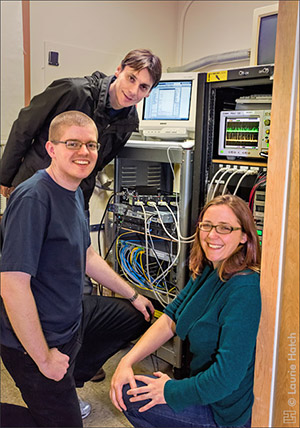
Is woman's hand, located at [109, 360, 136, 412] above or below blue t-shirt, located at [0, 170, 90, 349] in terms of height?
below

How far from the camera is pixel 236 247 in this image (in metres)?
1.27

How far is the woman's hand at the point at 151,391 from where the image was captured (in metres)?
1.27

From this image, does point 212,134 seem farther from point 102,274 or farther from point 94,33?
point 94,33

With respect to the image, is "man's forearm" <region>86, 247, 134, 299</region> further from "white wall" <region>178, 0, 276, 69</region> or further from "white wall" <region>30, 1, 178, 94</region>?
"white wall" <region>178, 0, 276, 69</region>

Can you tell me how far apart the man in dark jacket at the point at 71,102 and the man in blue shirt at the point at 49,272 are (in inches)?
8.8

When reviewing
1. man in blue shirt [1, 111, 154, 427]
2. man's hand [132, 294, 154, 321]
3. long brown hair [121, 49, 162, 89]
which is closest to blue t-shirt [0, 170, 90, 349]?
man in blue shirt [1, 111, 154, 427]

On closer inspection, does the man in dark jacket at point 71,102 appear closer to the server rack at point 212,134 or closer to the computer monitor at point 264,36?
the server rack at point 212,134

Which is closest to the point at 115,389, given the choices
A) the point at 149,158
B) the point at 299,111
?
the point at 299,111

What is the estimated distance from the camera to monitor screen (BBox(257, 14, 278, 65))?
1.80 meters

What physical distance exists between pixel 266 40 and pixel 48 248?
1.20 m

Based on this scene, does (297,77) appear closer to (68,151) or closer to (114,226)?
(68,151)

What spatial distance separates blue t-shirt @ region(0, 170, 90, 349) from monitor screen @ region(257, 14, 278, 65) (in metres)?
0.95

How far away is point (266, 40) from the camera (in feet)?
5.96

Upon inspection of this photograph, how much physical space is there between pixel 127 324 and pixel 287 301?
36.4 inches
